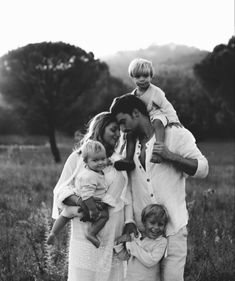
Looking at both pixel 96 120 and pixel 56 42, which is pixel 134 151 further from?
pixel 56 42

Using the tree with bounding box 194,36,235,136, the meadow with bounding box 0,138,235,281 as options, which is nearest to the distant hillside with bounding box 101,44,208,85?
the tree with bounding box 194,36,235,136

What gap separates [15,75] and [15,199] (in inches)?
649

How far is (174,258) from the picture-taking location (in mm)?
3656

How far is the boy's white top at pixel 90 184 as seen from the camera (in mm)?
3365

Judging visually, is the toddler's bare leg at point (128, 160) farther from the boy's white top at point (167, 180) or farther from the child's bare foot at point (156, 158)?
the child's bare foot at point (156, 158)

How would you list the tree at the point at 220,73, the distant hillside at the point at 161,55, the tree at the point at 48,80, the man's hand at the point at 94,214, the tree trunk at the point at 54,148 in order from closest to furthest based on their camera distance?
1. the man's hand at the point at 94,214
2. the tree trunk at the point at 54,148
3. the tree at the point at 48,80
4. the tree at the point at 220,73
5. the distant hillside at the point at 161,55

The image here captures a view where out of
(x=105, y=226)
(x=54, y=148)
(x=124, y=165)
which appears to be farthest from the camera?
(x=54, y=148)

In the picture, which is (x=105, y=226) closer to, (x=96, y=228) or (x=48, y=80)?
(x=96, y=228)

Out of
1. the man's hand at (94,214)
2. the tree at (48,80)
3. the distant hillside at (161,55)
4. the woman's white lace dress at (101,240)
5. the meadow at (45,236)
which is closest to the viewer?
the man's hand at (94,214)

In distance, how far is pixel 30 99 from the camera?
79.5ft

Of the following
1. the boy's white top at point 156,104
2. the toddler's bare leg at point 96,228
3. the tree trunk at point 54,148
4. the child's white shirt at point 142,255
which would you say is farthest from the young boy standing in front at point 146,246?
the tree trunk at point 54,148

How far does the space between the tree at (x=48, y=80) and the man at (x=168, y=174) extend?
64.6 ft

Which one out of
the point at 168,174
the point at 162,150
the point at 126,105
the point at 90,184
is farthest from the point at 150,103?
the point at 90,184

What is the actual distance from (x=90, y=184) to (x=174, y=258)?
96 centimetres
